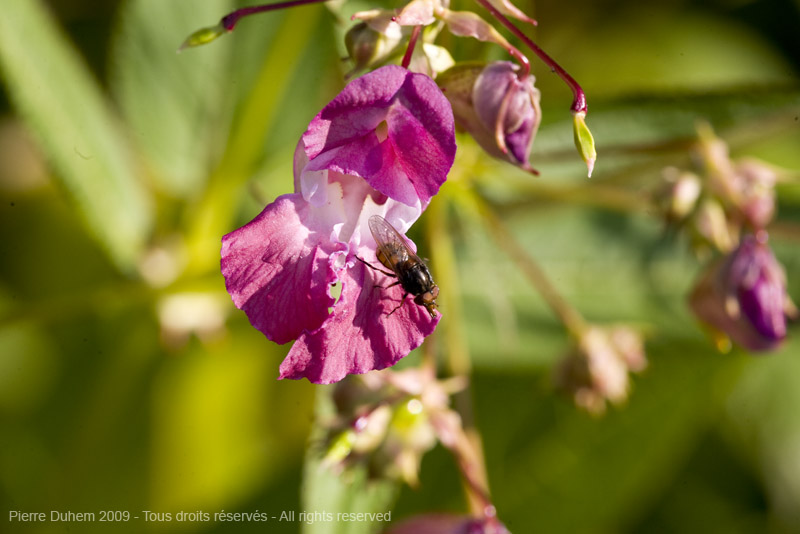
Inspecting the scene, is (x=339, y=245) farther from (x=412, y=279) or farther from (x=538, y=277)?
(x=538, y=277)

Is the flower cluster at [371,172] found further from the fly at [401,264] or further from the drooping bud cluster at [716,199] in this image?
the drooping bud cluster at [716,199]

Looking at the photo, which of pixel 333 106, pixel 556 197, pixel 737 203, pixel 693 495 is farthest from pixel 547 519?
pixel 333 106

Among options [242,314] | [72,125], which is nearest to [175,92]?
[72,125]

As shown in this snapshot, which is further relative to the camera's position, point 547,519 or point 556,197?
point 547,519

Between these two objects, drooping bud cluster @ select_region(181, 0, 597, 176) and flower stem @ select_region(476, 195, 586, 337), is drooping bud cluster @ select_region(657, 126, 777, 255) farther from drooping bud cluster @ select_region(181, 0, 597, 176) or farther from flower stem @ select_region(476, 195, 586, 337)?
drooping bud cluster @ select_region(181, 0, 597, 176)

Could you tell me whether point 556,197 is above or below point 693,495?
above

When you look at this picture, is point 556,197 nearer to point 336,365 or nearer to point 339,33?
point 339,33

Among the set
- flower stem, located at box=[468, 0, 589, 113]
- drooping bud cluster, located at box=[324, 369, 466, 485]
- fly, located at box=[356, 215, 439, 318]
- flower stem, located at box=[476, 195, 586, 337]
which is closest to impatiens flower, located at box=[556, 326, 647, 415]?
flower stem, located at box=[476, 195, 586, 337]
